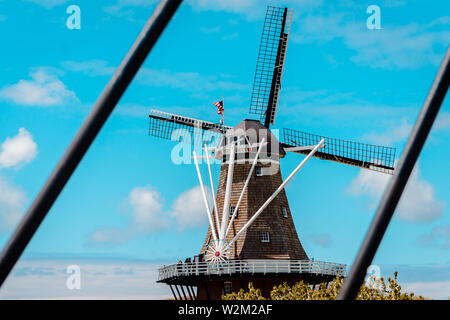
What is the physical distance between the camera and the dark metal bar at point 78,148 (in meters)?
3.96

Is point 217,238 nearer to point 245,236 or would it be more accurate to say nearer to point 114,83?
point 245,236

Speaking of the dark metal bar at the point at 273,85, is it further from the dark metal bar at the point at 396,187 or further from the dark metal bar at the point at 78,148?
the dark metal bar at the point at 396,187

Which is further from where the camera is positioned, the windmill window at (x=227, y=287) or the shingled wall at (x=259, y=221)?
the shingled wall at (x=259, y=221)

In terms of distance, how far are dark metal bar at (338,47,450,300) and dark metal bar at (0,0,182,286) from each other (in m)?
2.11

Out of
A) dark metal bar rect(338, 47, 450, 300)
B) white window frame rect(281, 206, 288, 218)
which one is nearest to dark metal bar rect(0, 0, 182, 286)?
dark metal bar rect(338, 47, 450, 300)

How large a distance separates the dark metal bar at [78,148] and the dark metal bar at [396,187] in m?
2.11

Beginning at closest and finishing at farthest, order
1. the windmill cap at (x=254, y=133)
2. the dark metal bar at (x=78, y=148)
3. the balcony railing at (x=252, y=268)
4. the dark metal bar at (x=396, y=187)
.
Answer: the dark metal bar at (x=396, y=187)
the dark metal bar at (x=78, y=148)
the balcony railing at (x=252, y=268)
the windmill cap at (x=254, y=133)

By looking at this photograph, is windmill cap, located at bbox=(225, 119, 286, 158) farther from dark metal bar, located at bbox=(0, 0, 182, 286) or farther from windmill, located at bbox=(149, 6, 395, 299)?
dark metal bar, located at bbox=(0, 0, 182, 286)

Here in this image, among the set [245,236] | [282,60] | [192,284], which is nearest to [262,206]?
[245,236]

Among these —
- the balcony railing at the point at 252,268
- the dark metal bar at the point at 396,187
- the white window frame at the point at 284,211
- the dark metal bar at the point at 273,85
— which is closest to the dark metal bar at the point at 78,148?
the dark metal bar at the point at 396,187

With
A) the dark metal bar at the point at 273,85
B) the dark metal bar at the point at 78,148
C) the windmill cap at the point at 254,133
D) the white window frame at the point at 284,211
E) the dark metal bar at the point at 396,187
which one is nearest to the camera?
the dark metal bar at the point at 396,187

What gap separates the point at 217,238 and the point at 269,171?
16.5 feet

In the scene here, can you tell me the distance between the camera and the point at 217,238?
2969 centimetres
